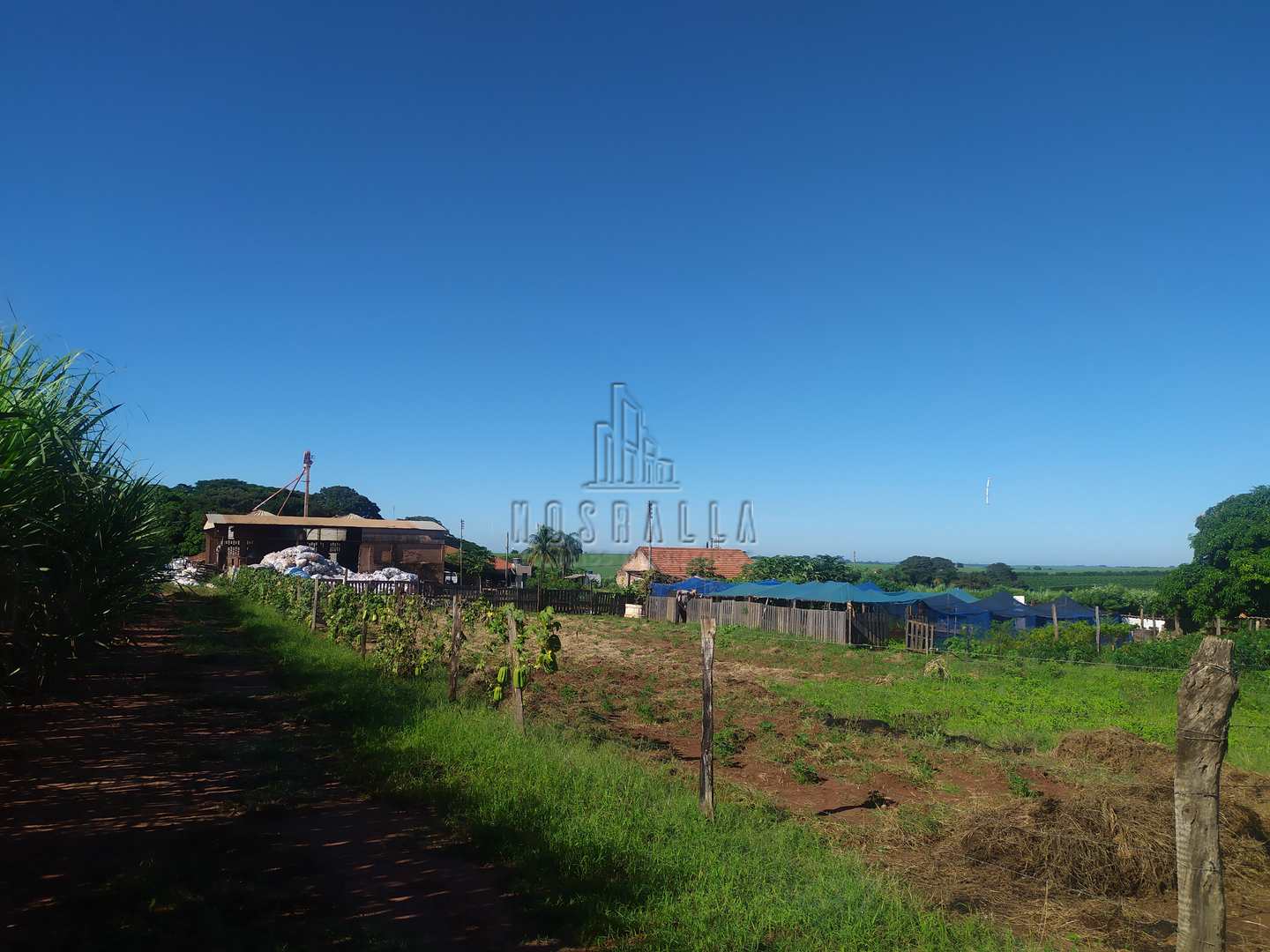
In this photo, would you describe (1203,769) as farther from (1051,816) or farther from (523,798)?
(523,798)

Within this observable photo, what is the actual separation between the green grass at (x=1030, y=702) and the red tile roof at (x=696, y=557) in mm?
49382

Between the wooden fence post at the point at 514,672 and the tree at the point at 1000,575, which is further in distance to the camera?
the tree at the point at 1000,575

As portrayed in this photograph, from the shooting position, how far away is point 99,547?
9.62 meters

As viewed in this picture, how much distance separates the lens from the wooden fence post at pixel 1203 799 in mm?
3482

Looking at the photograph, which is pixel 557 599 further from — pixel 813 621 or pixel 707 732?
pixel 707 732

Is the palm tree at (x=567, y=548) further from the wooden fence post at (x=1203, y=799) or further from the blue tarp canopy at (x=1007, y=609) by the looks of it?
the wooden fence post at (x=1203, y=799)

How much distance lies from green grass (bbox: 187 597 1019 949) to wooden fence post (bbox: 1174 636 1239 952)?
4.54 ft

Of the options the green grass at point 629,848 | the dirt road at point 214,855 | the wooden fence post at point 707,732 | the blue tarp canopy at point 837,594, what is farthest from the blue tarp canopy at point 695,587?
the dirt road at point 214,855

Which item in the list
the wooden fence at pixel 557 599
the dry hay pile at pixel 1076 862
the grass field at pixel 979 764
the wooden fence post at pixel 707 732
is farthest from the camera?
the wooden fence at pixel 557 599

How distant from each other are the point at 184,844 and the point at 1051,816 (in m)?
7.08

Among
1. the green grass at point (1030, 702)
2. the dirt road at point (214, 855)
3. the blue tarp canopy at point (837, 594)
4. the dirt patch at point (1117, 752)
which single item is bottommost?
the green grass at point (1030, 702)

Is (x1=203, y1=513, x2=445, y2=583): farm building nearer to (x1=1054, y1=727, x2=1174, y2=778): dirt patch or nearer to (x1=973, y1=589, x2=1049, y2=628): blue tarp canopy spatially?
(x1=973, y1=589, x2=1049, y2=628): blue tarp canopy

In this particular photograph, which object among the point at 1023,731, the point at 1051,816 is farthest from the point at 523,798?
the point at 1023,731

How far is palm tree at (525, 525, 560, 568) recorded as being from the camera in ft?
225
